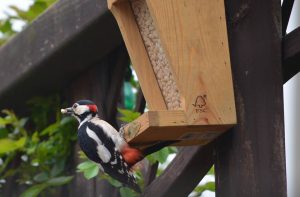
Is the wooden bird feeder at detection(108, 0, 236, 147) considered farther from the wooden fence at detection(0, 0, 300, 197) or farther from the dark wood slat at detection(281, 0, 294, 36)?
the dark wood slat at detection(281, 0, 294, 36)

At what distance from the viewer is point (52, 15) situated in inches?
143

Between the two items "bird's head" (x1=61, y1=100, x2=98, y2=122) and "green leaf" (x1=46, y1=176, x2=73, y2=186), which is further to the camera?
"green leaf" (x1=46, y1=176, x2=73, y2=186)

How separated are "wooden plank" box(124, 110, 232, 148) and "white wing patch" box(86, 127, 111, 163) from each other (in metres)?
0.17

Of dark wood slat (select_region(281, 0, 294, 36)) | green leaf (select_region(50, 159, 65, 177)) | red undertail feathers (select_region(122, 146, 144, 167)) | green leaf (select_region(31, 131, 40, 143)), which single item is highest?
dark wood slat (select_region(281, 0, 294, 36))

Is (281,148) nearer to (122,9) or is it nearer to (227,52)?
(227,52)

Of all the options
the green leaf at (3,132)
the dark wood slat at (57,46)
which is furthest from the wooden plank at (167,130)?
the green leaf at (3,132)

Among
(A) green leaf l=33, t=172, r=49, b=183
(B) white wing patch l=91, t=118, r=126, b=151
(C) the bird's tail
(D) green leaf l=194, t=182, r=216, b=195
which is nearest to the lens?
(B) white wing patch l=91, t=118, r=126, b=151

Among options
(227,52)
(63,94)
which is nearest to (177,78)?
(227,52)

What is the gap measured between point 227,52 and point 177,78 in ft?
0.64

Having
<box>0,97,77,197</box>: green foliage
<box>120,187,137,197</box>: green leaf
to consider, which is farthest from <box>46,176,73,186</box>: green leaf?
<box>120,187,137,197</box>: green leaf

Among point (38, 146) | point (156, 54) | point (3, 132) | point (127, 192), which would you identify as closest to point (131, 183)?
point (127, 192)

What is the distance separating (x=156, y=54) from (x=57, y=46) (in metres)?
0.59

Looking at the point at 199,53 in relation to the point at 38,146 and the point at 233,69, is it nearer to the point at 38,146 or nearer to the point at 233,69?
the point at 233,69

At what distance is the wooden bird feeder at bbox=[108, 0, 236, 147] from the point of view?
113 inches
